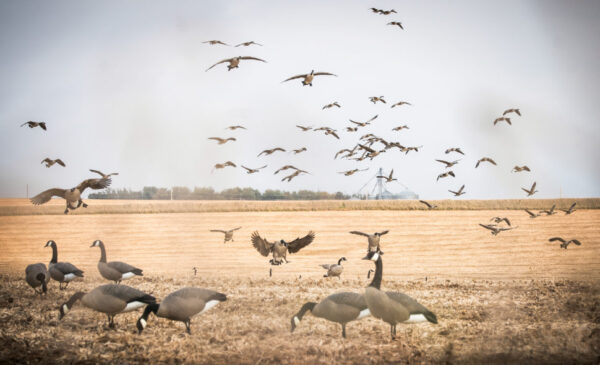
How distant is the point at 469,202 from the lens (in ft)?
150

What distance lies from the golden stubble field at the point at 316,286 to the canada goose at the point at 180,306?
1.88 ft

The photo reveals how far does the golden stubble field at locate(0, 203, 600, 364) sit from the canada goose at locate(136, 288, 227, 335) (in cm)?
57

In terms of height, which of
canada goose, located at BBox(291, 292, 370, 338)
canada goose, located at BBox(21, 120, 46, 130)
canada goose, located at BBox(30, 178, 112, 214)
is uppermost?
canada goose, located at BBox(21, 120, 46, 130)

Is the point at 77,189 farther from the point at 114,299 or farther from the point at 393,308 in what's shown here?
the point at 393,308

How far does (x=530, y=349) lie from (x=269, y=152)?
13.2 metres

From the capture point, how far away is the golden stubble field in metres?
11.3

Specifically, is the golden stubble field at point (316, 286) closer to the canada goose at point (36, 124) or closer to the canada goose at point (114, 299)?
the canada goose at point (114, 299)

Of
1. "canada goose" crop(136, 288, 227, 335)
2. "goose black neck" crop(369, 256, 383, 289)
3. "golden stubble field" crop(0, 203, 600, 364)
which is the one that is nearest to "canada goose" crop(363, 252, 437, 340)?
"goose black neck" crop(369, 256, 383, 289)

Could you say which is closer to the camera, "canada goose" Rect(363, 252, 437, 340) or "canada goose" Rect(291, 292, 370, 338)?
"canada goose" Rect(363, 252, 437, 340)

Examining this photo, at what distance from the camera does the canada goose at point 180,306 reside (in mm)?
11695

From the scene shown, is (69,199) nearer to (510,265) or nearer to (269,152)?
(269,152)

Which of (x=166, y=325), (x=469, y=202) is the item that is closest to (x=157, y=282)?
(x=166, y=325)

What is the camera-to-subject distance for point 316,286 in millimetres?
19062

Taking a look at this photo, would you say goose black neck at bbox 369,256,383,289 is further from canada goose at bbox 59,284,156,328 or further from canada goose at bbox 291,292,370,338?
canada goose at bbox 59,284,156,328
